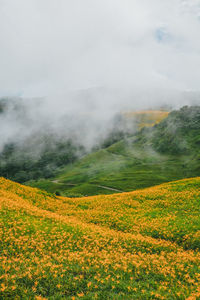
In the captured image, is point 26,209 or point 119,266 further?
point 26,209

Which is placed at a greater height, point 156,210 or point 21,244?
point 21,244

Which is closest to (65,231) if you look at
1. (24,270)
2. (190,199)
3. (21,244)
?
(21,244)

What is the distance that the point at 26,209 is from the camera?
27000 mm

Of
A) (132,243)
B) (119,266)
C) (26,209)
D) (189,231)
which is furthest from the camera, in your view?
(26,209)

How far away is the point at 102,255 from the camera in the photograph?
16.3 m

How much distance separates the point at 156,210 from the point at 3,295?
82.1 ft

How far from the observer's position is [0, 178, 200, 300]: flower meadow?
11766mm

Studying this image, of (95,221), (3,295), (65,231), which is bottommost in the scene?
(95,221)

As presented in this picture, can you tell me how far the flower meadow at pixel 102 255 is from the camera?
38.6 feet

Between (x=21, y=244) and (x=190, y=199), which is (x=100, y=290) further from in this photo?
(x=190, y=199)

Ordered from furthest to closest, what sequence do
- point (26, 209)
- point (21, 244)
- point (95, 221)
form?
point (95, 221)
point (26, 209)
point (21, 244)

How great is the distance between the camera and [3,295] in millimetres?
10758

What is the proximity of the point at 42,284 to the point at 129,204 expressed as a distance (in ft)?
82.7

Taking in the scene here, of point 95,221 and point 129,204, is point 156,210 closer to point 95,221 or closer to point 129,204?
point 129,204
